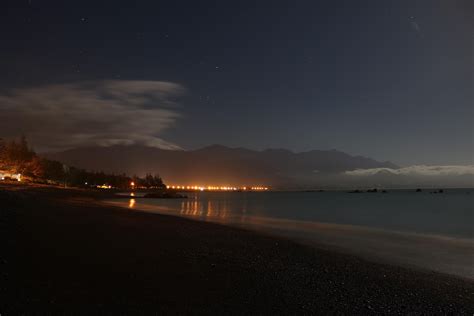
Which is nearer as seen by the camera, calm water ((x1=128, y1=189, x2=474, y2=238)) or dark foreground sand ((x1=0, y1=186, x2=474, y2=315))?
dark foreground sand ((x1=0, y1=186, x2=474, y2=315))

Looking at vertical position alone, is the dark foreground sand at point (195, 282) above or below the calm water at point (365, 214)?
above

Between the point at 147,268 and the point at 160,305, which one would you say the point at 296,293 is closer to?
the point at 160,305

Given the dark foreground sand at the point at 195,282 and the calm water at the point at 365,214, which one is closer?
the dark foreground sand at the point at 195,282

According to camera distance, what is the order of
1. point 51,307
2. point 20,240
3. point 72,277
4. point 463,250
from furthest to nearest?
point 463,250 < point 20,240 < point 72,277 < point 51,307

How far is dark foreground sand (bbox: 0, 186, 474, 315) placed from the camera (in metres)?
7.10

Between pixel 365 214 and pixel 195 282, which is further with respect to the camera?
pixel 365 214

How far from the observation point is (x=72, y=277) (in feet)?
27.6

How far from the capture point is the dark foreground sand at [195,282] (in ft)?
23.3

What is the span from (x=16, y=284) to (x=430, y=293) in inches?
430

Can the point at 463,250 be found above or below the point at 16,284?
below

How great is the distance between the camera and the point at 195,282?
29.4 ft

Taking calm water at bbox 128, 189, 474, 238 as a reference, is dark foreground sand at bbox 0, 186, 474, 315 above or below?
above

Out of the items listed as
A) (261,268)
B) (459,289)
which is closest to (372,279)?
(459,289)

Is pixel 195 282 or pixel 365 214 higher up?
pixel 195 282
